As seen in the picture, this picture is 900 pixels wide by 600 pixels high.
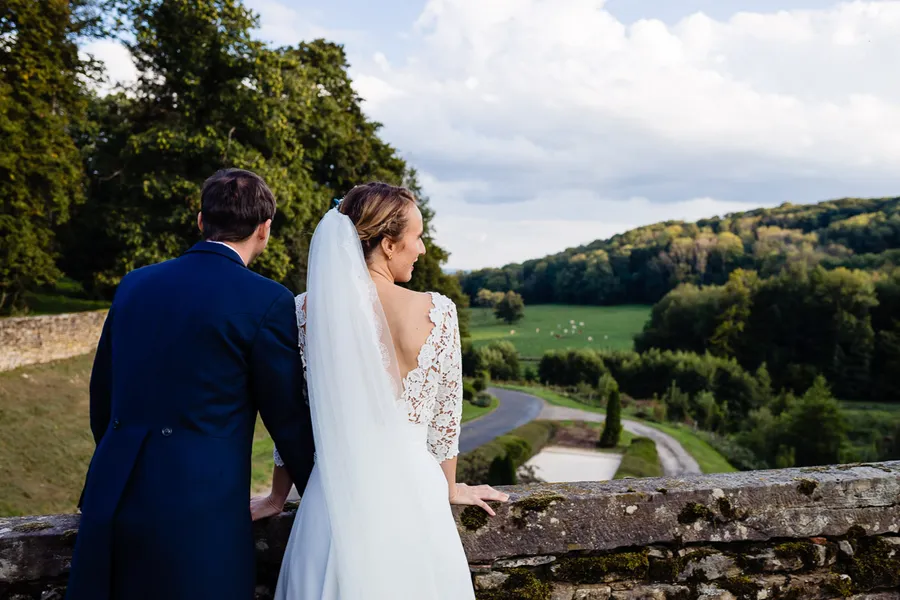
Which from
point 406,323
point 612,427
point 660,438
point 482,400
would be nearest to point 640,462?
point 612,427

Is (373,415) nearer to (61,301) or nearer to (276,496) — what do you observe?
(276,496)

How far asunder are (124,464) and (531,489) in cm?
170

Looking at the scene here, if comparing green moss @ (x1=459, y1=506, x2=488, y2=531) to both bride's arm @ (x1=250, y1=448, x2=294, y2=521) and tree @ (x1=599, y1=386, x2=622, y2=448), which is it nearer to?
bride's arm @ (x1=250, y1=448, x2=294, y2=521)

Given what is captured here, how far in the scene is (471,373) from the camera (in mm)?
52594

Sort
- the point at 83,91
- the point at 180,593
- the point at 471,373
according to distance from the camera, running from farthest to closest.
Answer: the point at 471,373
the point at 83,91
the point at 180,593

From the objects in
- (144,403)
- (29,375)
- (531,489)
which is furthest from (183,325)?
(29,375)

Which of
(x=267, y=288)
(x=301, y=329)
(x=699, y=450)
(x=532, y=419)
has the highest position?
(x=267, y=288)

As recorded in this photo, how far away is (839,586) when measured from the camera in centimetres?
294

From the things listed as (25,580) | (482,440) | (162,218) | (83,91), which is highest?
(83,91)

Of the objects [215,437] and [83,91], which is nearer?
[215,437]

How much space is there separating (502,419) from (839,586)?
111ft

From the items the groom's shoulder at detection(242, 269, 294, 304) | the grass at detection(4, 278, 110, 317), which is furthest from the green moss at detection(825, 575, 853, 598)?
the grass at detection(4, 278, 110, 317)

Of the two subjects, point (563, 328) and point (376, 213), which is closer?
point (376, 213)

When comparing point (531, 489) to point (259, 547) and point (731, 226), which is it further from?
point (731, 226)
